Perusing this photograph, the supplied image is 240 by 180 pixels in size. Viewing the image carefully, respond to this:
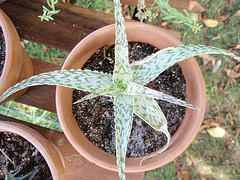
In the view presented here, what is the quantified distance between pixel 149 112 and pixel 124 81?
124mm

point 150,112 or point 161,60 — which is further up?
point 161,60

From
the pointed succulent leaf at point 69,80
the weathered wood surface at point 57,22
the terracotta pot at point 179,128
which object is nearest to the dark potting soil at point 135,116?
the terracotta pot at point 179,128

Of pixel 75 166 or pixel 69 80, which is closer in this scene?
pixel 69 80

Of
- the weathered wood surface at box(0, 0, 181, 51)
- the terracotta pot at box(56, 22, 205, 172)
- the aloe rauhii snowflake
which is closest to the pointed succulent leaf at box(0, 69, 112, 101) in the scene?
the aloe rauhii snowflake

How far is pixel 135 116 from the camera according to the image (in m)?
0.79

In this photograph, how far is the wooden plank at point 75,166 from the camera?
846 mm

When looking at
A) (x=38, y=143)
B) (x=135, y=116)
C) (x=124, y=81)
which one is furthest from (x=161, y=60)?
(x=38, y=143)

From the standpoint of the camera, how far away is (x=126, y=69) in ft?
1.62

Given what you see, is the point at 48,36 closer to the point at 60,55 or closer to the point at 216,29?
the point at 60,55

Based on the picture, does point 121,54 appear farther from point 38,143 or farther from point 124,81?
point 38,143

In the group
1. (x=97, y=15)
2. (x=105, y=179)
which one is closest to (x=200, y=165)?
(x=105, y=179)

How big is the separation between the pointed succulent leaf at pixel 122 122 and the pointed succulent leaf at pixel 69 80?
0.21ft

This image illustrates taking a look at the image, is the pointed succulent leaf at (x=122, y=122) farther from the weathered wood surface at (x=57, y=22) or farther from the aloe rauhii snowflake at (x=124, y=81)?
the weathered wood surface at (x=57, y=22)

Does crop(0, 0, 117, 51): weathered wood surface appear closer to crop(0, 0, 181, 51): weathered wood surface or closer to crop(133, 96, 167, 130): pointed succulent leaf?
crop(0, 0, 181, 51): weathered wood surface
